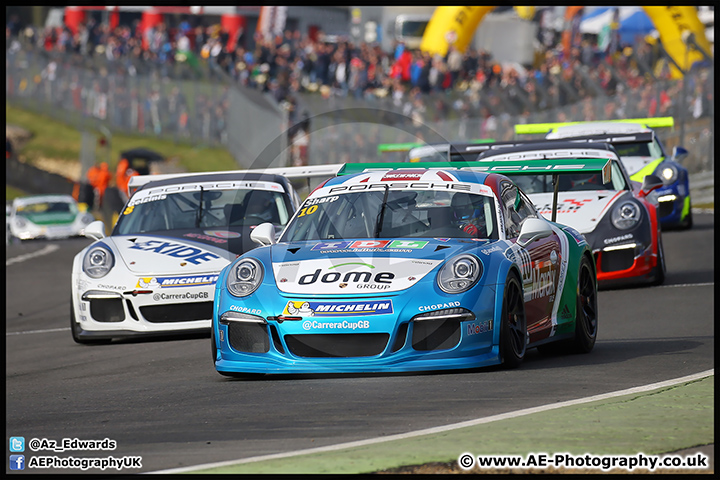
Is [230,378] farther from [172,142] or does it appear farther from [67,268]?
[172,142]

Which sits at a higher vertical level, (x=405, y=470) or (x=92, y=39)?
(x=92, y=39)

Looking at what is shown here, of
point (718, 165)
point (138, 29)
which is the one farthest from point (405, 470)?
point (138, 29)

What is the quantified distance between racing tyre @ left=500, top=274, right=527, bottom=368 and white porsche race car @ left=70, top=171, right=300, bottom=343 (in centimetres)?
340

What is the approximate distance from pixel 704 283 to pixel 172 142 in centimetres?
2163

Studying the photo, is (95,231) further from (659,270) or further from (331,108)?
(331,108)

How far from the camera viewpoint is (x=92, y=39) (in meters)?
38.2

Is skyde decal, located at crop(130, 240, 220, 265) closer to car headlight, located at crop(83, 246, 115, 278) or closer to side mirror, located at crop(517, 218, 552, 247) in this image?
car headlight, located at crop(83, 246, 115, 278)

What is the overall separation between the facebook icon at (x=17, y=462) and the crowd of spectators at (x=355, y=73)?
2169cm

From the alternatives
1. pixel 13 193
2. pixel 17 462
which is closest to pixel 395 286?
pixel 17 462

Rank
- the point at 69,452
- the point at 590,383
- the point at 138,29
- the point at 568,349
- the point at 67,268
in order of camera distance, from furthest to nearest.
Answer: the point at 138,29 < the point at 67,268 < the point at 568,349 < the point at 590,383 < the point at 69,452

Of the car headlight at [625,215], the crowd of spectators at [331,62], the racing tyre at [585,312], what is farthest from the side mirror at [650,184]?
the crowd of spectators at [331,62]

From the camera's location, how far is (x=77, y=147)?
3638 centimetres

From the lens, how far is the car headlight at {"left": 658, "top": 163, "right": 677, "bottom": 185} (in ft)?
55.7

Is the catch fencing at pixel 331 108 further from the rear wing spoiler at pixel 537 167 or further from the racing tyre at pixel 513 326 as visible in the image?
the racing tyre at pixel 513 326
